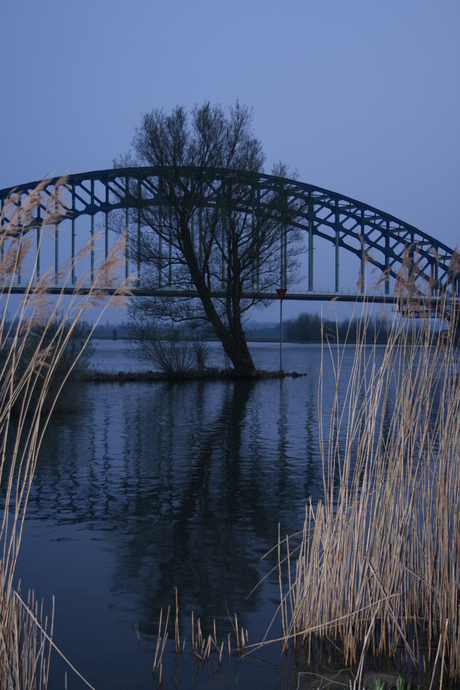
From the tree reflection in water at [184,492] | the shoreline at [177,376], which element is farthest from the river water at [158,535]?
the shoreline at [177,376]

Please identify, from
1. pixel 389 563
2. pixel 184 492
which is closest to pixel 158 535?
pixel 184 492

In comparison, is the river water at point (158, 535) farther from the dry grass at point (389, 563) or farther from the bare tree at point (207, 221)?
the bare tree at point (207, 221)

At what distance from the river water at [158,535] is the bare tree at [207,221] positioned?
11908 mm

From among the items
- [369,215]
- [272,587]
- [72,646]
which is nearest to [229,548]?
[272,587]

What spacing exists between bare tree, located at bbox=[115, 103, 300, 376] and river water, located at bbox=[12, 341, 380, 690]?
11.9 meters

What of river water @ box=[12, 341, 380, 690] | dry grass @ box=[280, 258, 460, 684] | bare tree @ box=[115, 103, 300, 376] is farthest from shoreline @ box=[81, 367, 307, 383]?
dry grass @ box=[280, 258, 460, 684]

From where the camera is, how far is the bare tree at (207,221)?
21.9 m

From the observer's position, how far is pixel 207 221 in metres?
22.1

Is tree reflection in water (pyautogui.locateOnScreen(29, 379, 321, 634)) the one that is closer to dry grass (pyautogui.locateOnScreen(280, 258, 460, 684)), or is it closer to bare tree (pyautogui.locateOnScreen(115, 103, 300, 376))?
dry grass (pyautogui.locateOnScreen(280, 258, 460, 684))

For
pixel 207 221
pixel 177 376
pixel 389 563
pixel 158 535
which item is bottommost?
pixel 158 535

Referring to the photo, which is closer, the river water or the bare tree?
the river water

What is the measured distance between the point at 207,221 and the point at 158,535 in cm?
1770

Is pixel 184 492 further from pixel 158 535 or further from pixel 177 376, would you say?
pixel 177 376

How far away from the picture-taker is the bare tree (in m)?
21.9
